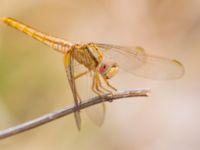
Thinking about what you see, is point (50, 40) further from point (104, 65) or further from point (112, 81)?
point (112, 81)

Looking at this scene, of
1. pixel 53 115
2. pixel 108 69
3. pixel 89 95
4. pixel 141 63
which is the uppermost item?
pixel 141 63

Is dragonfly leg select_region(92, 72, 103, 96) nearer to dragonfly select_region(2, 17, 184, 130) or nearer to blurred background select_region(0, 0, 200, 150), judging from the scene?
dragonfly select_region(2, 17, 184, 130)

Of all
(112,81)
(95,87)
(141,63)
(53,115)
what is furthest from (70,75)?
(112,81)

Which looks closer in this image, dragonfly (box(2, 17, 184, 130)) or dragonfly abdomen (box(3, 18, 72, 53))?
dragonfly (box(2, 17, 184, 130))

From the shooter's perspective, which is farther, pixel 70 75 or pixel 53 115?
pixel 70 75

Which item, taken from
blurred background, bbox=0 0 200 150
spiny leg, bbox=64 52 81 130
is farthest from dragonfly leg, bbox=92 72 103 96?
blurred background, bbox=0 0 200 150

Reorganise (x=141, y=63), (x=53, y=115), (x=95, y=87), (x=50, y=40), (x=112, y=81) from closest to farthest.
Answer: (x=53, y=115) < (x=95, y=87) < (x=141, y=63) < (x=50, y=40) < (x=112, y=81)
